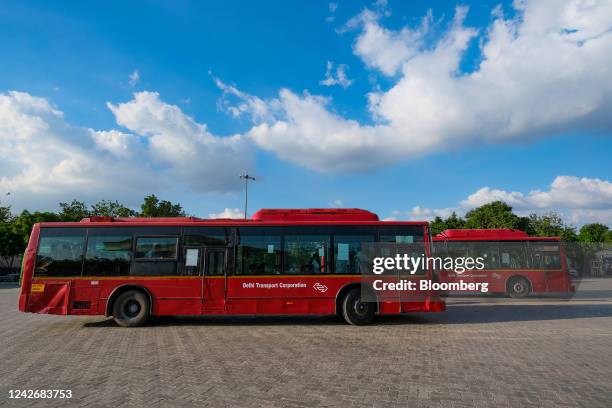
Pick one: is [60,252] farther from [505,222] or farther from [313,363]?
[505,222]

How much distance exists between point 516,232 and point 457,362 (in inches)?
564

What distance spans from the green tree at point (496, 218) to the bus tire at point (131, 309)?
4832cm

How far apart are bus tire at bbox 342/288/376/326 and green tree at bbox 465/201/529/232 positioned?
146 ft

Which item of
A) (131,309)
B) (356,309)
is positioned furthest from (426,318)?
(131,309)

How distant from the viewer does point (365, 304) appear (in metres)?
10.8

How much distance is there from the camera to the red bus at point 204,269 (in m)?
10.7

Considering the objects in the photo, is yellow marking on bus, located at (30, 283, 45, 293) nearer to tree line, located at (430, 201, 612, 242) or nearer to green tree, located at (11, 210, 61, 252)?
green tree, located at (11, 210, 61, 252)

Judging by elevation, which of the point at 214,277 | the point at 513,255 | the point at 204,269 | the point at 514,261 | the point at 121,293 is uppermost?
the point at 513,255

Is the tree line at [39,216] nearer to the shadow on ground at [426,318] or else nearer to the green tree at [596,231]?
the shadow on ground at [426,318]

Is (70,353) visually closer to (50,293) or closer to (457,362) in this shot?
(50,293)

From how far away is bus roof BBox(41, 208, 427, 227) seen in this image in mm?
11203

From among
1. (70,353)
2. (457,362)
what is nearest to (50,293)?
(70,353)

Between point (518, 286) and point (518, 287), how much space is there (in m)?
0.05

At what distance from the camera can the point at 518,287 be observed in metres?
18.3
